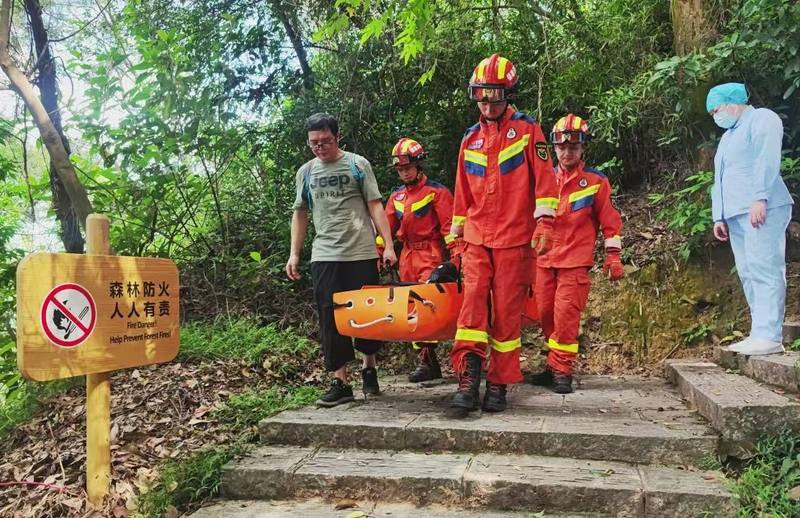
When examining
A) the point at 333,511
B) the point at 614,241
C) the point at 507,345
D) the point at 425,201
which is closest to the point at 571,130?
the point at 614,241

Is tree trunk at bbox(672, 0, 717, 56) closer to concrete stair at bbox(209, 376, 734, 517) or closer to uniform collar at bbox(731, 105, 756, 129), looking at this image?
uniform collar at bbox(731, 105, 756, 129)

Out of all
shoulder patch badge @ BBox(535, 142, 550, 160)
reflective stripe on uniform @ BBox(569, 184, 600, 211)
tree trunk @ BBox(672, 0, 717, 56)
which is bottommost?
reflective stripe on uniform @ BBox(569, 184, 600, 211)

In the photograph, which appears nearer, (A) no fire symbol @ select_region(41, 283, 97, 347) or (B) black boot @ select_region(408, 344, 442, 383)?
(A) no fire symbol @ select_region(41, 283, 97, 347)

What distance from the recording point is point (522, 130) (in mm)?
3705

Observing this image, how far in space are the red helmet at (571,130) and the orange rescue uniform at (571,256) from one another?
26 centimetres

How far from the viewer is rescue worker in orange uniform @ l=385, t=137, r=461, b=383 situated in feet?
16.7

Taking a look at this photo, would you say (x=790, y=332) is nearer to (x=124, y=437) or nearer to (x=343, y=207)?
(x=343, y=207)

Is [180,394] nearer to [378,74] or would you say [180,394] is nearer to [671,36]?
[378,74]

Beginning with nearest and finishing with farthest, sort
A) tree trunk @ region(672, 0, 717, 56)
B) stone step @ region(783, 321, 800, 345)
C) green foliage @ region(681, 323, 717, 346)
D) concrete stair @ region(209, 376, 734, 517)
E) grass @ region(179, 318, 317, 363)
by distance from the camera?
concrete stair @ region(209, 376, 734, 517)
stone step @ region(783, 321, 800, 345)
grass @ region(179, 318, 317, 363)
green foliage @ region(681, 323, 717, 346)
tree trunk @ region(672, 0, 717, 56)

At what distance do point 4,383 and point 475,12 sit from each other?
6743 millimetres

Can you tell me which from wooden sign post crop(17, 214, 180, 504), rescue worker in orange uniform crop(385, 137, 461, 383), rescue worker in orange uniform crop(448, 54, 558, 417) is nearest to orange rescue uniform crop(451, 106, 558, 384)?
rescue worker in orange uniform crop(448, 54, 558, 417)

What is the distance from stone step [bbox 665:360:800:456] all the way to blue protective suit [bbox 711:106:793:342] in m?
0.80

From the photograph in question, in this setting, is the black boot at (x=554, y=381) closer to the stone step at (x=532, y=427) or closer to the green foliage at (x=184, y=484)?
the stone step at (x=532, y=427)

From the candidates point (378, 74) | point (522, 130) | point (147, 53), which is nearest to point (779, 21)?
point (522, 130)
